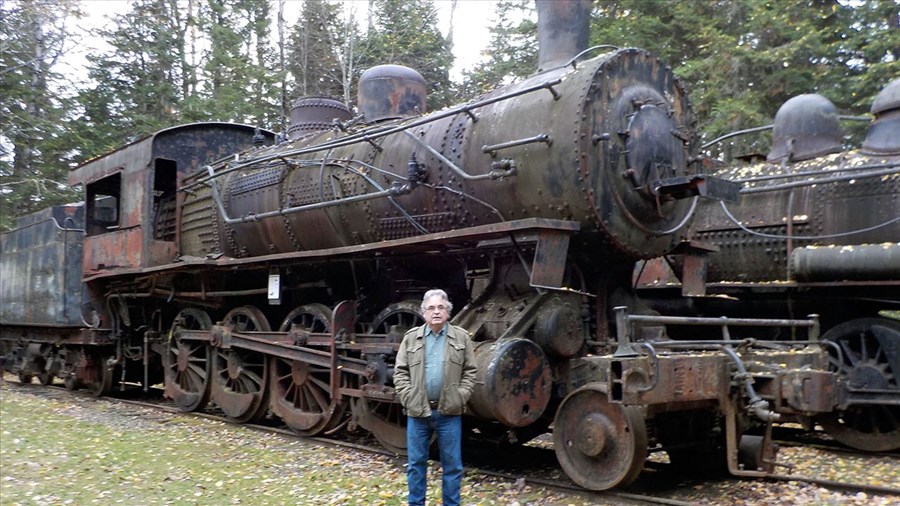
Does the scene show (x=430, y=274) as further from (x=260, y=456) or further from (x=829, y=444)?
(x=829, y=444)

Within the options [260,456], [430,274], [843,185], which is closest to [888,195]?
[843,185]

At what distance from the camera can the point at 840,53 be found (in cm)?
1535

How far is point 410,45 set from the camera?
2397cm

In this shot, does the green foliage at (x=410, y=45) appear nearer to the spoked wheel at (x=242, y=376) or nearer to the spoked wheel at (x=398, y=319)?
the spoked wheel at (x=242, y=376)

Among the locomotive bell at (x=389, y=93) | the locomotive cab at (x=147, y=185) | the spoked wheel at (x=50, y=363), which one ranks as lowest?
the spoked wheel at (x=50, y=363)

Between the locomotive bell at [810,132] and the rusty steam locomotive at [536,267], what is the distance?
0.04 meters

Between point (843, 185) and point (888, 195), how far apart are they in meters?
0.42

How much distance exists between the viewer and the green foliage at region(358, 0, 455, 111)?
24219mm

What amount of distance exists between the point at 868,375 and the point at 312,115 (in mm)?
6724

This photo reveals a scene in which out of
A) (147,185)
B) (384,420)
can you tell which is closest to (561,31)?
(384,420)

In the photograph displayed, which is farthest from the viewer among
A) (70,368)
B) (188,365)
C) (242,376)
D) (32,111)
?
(32,111)

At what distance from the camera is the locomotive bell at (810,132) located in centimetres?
850

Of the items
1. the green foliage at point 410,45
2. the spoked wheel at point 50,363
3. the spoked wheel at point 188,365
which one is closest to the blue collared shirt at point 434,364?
the spoked wheel at point 188,365

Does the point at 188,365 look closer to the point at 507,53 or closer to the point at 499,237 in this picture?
the point at 499,237
